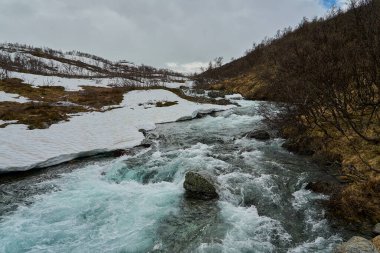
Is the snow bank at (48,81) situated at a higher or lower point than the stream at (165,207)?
higher

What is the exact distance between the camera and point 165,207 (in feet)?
29.6

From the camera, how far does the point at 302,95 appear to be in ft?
47.1

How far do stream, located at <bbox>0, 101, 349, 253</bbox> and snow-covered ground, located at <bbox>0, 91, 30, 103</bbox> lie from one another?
18.4m

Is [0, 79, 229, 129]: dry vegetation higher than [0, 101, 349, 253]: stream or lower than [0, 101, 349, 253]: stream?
higher

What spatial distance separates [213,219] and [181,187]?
2395mm

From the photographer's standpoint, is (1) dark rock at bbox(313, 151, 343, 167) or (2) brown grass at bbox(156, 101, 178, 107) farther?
(2) brown grass at bbox(156, 101, 178, 107)

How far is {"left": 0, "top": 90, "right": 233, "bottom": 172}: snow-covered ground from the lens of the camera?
1248cm

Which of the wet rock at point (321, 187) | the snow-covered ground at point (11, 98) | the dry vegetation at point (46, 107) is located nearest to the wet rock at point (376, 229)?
the wet rock at point (321, 187)

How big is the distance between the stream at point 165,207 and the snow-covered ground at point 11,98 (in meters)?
18.4

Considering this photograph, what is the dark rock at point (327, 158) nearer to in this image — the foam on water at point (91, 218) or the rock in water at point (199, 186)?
the rock in water at point (199, 186)

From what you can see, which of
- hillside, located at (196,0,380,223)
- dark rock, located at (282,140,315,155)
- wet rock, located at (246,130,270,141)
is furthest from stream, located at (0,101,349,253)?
wet rock, located at (246,130,270,141)

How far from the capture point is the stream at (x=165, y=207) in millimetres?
7207

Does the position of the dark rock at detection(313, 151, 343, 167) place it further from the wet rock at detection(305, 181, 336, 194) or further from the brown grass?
the brown grass

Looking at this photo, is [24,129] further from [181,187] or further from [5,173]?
[181,187]
